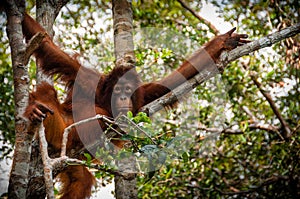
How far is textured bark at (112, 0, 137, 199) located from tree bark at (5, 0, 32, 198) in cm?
129

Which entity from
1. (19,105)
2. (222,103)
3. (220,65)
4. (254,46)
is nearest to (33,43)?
(19,105)

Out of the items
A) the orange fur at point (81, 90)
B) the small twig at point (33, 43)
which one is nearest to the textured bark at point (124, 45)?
the orange fur at point (81, 90)

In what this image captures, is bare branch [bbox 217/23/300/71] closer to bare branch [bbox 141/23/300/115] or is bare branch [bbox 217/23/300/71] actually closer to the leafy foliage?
bare branch [bbox 141/23/300/115]

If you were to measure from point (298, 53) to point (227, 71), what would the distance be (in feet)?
3.34

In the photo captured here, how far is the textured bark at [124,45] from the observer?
3613mm

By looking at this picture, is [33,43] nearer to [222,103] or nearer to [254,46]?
[254,46]

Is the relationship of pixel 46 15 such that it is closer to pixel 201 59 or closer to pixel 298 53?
pixel 201 59

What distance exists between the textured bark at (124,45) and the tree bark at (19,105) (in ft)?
4.23

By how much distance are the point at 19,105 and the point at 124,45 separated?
5.66 ft

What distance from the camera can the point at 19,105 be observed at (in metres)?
2.51

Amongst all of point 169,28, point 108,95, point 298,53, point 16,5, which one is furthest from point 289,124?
point 16,5

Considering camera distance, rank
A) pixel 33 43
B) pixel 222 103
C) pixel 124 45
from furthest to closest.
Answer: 1. pixel 222 103
2. pixel 124 45
3. pixel 33 43

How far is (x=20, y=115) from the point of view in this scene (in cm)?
250

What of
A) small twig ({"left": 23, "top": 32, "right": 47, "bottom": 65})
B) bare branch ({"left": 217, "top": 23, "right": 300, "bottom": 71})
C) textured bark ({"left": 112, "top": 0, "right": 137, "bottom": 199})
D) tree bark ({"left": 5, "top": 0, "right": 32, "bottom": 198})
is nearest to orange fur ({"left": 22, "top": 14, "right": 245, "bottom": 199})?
textured bark ({"left": 112, "top": 0, "right": 137, "bottom": 199})
